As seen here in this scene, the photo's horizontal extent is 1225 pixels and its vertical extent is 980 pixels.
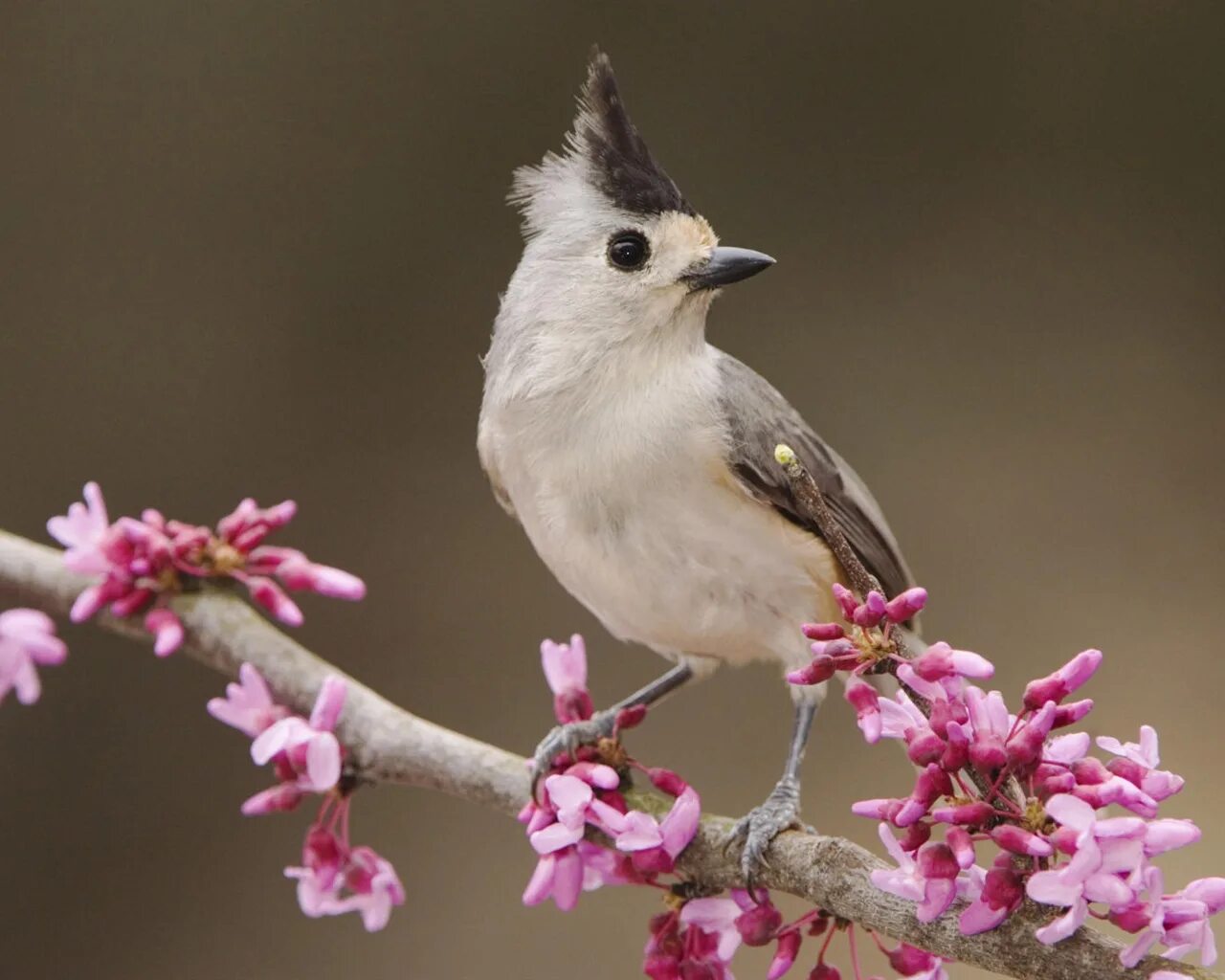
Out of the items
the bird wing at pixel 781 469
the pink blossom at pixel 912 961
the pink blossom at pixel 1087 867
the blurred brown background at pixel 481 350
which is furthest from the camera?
the blurred brown background at pixel 481 350

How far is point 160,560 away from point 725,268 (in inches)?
17.0

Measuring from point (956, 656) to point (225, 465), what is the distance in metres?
1.34

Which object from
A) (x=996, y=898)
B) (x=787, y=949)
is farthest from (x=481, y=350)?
(x=996, y=898)

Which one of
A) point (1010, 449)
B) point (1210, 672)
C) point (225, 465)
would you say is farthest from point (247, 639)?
point (1210, 672)

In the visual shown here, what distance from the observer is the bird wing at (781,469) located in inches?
40.0

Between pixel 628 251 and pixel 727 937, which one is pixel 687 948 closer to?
pixel 727 937

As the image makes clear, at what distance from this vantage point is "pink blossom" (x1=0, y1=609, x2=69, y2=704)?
1.98 feet

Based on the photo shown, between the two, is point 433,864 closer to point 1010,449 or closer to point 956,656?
point 1010,449

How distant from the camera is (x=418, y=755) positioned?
34.1 inches

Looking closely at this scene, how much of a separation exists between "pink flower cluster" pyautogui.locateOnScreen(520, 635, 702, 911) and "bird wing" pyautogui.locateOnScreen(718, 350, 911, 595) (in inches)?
10.7

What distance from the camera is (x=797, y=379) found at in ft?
6.25

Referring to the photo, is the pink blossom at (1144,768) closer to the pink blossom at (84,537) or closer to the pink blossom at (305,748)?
the pink blossom at (305,748)

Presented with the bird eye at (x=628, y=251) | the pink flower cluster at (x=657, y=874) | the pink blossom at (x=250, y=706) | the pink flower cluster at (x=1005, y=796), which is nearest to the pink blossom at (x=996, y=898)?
the pink flower cluster at (x=1005, y=796)

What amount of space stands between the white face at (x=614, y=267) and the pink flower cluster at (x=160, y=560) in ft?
0.97
